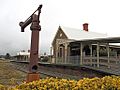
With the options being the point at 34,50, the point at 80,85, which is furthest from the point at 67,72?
the point at 80,85

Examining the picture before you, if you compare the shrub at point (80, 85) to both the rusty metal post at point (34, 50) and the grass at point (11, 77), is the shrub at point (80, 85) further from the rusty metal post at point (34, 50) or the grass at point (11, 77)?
the grass at point (11, 77)

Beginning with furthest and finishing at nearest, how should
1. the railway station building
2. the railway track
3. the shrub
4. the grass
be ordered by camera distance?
1. the railway station building
2. the railway track
3. the grass
4. the shrub

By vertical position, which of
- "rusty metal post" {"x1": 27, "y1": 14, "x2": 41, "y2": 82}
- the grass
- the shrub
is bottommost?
the grass

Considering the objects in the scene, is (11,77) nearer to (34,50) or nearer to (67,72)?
(67,72)

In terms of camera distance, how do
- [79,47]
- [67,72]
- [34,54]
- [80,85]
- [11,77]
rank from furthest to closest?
[79,47] → [67,72] → [11,77] → [34,54] → [80,85]

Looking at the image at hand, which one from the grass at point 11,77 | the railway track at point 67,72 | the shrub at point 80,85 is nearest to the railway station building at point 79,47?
the railway track at point 67,72

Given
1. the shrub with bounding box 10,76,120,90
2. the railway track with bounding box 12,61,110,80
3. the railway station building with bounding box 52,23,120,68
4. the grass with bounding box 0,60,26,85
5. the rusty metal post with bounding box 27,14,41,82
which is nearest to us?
the shrub with bounding box 10,76,120,90

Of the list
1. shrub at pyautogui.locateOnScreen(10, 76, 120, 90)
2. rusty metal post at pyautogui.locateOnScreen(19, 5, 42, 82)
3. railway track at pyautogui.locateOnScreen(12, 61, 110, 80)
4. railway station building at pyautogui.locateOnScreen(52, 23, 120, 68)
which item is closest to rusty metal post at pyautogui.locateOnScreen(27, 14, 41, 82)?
rusty metal post at pyautogui.locateOnScreen(19, 5, 42, 82)

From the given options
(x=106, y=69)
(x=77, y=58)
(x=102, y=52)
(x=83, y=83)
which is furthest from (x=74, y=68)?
(x=83, y=83)

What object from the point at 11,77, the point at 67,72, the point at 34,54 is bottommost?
the point at 11,77

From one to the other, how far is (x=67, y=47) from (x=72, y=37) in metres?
1.42

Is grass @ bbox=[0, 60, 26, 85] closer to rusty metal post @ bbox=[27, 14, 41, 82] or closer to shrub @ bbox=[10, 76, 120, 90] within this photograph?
rusty metal post @ bbox=[27, 14, 41, 82]

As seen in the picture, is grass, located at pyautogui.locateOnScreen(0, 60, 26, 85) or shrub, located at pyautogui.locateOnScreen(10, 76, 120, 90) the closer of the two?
shrub, located at pyautogui.locateOnScreen(10, 76, 120, 90)

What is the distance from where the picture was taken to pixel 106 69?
2014 centimetres
